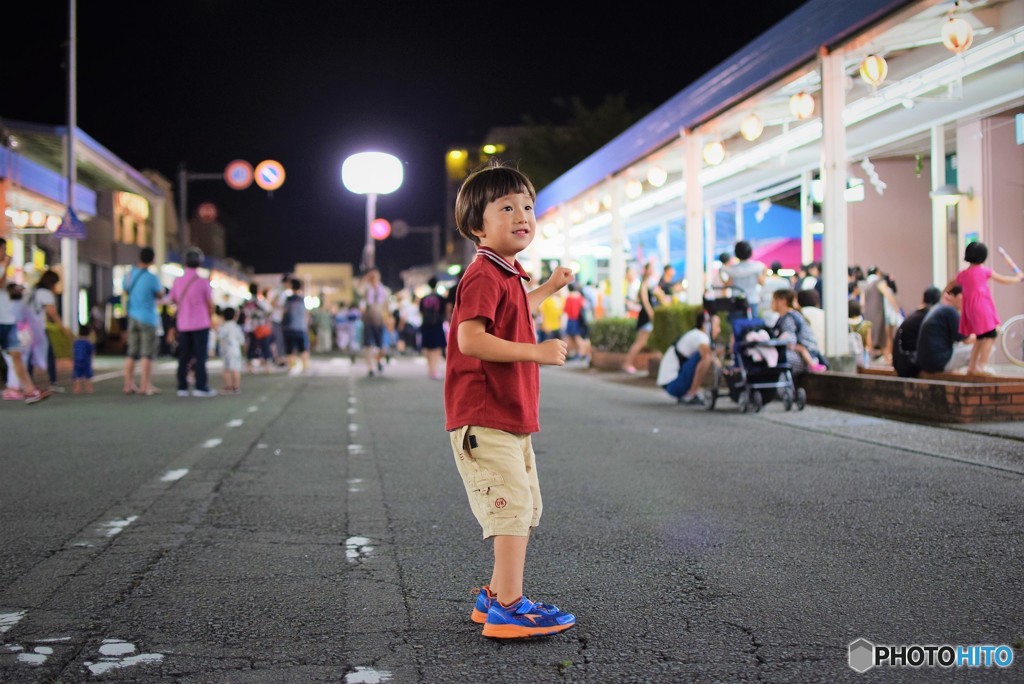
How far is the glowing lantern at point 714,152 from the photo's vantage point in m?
17.0

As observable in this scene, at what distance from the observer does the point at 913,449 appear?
7516 mm

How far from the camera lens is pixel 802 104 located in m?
14.2

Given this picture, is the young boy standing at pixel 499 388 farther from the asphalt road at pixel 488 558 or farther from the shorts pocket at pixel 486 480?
the asphalt road at pixel 488 558

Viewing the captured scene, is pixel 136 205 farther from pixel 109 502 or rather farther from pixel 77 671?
pixel 77 671

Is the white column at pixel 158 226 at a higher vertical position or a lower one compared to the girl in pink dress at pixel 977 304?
higher

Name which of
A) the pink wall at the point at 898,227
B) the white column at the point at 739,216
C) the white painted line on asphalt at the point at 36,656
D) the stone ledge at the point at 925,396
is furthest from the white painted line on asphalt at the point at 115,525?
the white column at the point at 739,216

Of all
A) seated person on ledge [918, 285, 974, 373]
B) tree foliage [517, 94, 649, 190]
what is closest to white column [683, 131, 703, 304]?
seated person on ledge [918, 285, 974, 373]

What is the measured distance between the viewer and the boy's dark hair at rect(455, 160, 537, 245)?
328 centimetres

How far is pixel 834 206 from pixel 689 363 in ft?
8.86

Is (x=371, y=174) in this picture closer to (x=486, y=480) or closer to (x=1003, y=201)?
(x=1003, y=201)

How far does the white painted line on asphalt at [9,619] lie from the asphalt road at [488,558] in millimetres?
15

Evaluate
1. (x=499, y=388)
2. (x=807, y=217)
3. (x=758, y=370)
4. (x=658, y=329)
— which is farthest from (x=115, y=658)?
(x=807, y=217)

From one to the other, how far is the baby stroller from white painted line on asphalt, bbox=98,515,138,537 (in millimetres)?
6927

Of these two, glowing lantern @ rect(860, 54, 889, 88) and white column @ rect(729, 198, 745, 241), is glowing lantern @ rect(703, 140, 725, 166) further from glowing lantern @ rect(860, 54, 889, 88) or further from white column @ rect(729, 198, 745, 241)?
white column @ rect(729, 198, 745, 241)
